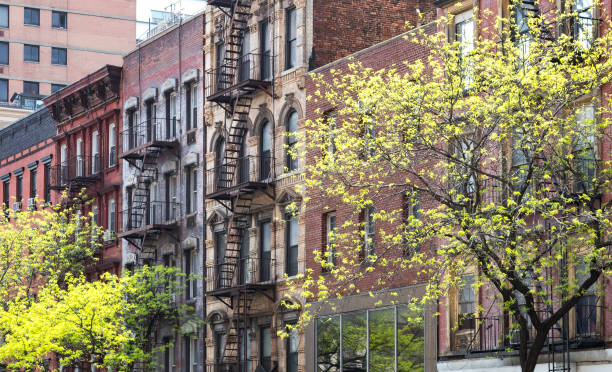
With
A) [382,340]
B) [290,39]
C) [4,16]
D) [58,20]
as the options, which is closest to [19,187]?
[4,16]

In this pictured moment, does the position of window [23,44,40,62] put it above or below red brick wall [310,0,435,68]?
above

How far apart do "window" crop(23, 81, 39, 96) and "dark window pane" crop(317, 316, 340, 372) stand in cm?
5633

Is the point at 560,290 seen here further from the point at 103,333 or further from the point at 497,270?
the point at 103,333

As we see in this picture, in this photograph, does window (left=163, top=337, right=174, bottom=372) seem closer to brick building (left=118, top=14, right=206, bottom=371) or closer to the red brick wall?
brick building (left=118, top=14, right=206, bottom=371)

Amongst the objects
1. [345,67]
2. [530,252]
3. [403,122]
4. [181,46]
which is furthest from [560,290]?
[181,46]

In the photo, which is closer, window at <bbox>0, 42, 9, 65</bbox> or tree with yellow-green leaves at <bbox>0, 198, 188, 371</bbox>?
tree with yellow-green leaves at <bbox>0, 198, 188, 371</bbox>

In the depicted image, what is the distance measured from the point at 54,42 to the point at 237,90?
52309 mm

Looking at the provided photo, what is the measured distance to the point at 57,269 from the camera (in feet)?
199

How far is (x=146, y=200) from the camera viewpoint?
58.6 meters

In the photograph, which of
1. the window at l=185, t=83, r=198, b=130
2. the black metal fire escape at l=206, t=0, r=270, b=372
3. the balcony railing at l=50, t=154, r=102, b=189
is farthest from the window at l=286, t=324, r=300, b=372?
the balcony railing at l=50, t=154, r=102, b=189

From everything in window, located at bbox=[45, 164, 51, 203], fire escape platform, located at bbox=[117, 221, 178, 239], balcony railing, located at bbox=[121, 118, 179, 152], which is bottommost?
fire escape platform, located at bbox=[117, 221, 178, 239]

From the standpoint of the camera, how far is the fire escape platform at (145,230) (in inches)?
2172

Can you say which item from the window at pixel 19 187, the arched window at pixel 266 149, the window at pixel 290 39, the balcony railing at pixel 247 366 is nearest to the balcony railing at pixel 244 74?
the window at pixel 290 39

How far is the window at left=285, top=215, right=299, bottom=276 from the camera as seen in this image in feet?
155
